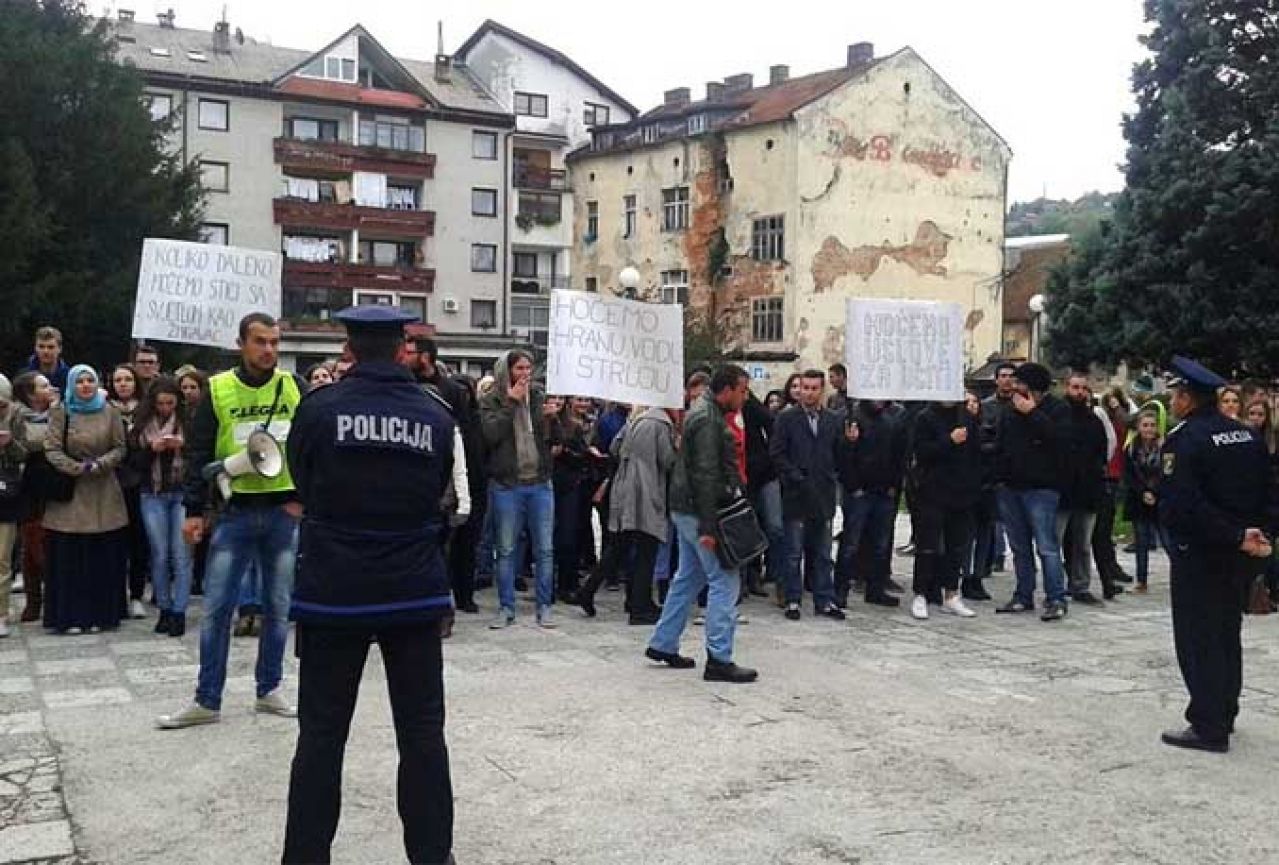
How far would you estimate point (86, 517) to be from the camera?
9.80 m

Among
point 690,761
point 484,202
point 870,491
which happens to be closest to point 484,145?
point 484,202

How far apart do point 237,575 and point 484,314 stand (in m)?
49.6

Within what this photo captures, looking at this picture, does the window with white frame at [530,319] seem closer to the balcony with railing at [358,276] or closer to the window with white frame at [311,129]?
the balcony with railing at [358,276]

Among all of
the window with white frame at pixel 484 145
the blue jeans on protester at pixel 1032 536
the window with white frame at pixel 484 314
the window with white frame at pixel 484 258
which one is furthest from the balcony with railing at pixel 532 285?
the blue jeans on protester at pixel 1032 536

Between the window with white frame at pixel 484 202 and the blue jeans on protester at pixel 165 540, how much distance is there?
4699 cm

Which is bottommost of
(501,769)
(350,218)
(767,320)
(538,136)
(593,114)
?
(501,769)

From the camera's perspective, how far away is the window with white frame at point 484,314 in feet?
183

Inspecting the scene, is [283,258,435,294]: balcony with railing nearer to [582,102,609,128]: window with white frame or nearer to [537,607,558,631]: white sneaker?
[582,102,609,128]: window with white frame

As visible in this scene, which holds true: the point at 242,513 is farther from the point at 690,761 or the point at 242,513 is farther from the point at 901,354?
the point at 901,354

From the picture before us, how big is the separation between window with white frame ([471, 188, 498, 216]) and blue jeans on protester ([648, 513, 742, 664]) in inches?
1918

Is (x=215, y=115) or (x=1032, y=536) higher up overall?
(x=215, y=115)

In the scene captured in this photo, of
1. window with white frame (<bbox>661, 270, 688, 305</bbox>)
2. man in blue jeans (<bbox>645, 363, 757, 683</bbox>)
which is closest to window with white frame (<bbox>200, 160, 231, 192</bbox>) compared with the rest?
window with white frame (<bbox>661, 270, 688, 305</bbox>)

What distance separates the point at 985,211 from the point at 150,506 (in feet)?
154

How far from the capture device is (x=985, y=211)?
5269 centimetres
